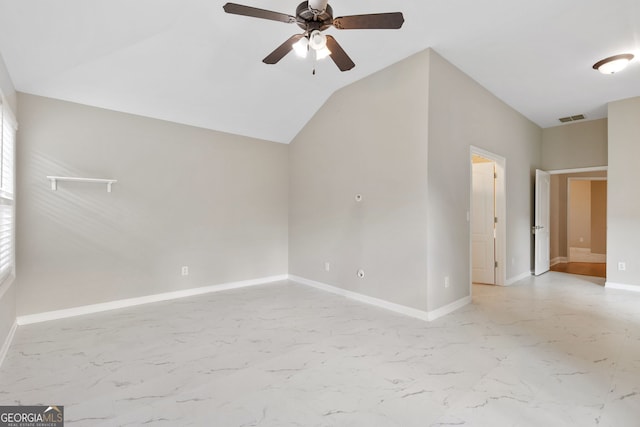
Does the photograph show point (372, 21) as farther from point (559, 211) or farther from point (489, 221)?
point (559, 211)

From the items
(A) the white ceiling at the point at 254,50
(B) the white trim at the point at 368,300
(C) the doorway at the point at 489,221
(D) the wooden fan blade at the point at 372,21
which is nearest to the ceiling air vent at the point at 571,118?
(A) the white ceiling at the point at 254,50

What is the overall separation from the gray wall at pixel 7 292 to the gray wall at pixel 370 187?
350 centimetres

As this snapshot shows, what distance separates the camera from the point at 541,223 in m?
5.75

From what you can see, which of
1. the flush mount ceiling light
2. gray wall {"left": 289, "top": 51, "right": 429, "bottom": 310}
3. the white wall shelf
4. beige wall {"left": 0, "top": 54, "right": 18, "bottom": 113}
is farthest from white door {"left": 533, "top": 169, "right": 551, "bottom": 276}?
beige wall {"left": 0, "top": 54, "right": 18, "bottom": 113}

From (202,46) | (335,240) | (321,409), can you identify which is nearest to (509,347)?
(321,409)

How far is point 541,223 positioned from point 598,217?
3.90m

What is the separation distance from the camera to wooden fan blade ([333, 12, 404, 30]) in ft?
6.45

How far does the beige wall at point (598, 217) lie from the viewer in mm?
7844

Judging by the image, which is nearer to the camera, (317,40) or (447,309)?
(317,40)

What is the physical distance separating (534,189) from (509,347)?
13.7 feet

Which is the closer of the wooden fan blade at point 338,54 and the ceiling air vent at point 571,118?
the wooden fan blade at point 338,54

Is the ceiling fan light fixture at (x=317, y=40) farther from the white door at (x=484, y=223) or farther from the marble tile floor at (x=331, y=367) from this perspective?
the white door at (x=484, y=223)

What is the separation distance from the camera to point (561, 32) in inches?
119

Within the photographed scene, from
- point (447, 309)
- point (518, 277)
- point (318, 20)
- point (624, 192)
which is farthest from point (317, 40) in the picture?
point (624, 192)
